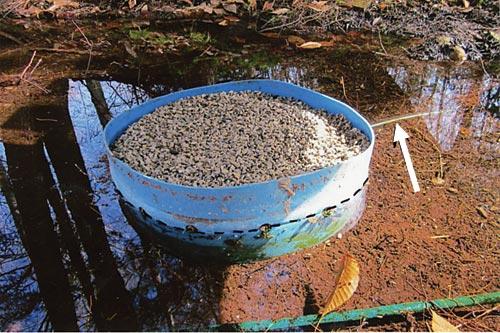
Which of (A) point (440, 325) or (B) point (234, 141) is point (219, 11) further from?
(A) point (440, 325)

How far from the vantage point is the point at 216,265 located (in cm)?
232

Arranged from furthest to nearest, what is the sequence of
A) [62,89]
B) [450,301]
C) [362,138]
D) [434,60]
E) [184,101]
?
1. [434,60]
2. [62,89]
3. [184,101]
4. [362,138]
5. [450,301]

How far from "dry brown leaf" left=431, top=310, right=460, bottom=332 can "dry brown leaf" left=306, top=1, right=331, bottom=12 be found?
3.37 metres

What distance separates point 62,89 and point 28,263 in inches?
69.1

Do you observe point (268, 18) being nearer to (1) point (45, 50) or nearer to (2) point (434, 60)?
(2) point (434, 60)

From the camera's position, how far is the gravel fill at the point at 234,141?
7.98ft

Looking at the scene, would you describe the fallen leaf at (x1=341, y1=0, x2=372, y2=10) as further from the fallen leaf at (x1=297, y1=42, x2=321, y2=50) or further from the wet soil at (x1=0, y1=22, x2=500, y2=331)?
the wet soil at (x1=0, y1=22, x2=500, y2=331)

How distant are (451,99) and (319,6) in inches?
68.4

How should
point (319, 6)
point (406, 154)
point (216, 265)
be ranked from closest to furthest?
point (216, 265)
point (406, 154)
point (319, 6)

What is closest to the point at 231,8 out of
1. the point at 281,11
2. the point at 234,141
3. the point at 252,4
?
the point at 252,4

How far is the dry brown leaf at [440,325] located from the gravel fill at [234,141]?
0.81 m

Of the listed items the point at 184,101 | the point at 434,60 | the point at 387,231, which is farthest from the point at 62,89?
the point at 434,60

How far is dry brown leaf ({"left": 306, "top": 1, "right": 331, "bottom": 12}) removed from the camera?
475cm

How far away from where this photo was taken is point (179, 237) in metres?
2.38
